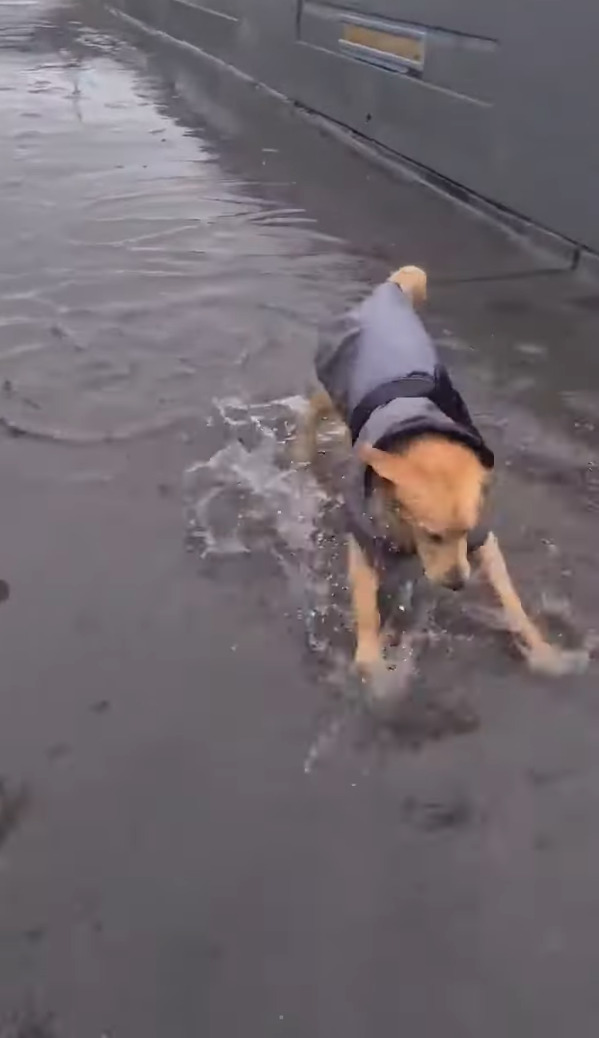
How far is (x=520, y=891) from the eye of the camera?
253cm

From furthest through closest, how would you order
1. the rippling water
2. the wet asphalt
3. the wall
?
the wall, the rippling water, the wet asphalt

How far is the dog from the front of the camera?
270 cm

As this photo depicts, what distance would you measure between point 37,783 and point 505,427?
2.62 metres

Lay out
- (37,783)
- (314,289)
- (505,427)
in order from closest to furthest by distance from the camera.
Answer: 1. (37,783)
2. (505,427)
3. (314,289)

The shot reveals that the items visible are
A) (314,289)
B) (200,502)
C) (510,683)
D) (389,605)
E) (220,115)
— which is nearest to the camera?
(510,683)

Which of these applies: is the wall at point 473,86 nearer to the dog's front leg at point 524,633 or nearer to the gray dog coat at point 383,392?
the gray dog coat at point 383,392

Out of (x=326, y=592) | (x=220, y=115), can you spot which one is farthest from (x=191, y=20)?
(x=326, y=592)

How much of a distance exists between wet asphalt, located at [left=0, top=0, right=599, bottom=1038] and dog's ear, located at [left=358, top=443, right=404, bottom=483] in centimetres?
75

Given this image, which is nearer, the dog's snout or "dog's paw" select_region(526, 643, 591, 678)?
the dog's snout

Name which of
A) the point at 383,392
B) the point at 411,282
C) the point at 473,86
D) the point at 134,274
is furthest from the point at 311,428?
the point at 473,86

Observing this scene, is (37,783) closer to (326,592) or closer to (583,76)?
(326,592)

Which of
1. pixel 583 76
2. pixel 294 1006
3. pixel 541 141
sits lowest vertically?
pixel 294 1006

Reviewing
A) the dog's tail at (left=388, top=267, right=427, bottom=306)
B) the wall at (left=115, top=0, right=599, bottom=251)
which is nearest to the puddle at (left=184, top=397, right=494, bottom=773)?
the dog's tail at (left=388, top=267, right=427, bottom=306)

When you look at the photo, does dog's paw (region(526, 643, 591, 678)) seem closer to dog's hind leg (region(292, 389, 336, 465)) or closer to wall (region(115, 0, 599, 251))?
dog's hind leg (region(292, 389, 336, 465))
